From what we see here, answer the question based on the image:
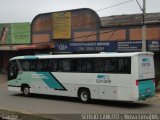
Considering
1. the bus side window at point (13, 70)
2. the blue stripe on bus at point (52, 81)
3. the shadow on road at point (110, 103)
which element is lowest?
the shadow on road at point (110, 103)

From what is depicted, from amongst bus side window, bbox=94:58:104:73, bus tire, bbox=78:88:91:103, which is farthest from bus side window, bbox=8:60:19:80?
bus side window, bbox=94:58:104:73

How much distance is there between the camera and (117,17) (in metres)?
40.7

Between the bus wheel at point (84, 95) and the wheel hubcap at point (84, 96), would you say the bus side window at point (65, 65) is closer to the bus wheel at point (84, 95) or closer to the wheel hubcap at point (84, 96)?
the bus wheel at point (84, 95)

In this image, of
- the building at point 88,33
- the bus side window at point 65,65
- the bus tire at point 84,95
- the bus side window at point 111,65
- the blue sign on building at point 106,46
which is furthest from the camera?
the building at point 88,33

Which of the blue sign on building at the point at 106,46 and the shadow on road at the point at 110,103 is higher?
the blue sign on building at the point at 106,46

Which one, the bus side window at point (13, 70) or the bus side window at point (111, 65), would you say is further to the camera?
the bus side window at point (13, 70)

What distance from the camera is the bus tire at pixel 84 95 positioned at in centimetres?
2188

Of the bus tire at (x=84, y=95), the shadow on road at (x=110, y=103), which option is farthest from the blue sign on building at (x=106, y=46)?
the bus tire at (x=84, y=95)

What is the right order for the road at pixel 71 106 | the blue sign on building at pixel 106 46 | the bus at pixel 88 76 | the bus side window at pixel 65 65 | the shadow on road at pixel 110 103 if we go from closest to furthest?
the road at pixel 71 106 < the bus at pixel 88 76 < the shadow on road at pixel 110 103 < the bus side window at pixel 65 65 < the blue sign on building at pixel 106 46

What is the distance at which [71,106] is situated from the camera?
2045 centimetres

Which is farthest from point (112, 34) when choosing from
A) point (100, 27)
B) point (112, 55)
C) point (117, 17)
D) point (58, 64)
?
point (112, 55)

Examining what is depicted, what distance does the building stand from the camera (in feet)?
106

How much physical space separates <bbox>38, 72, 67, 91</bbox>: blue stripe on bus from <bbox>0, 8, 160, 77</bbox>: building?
9.05m

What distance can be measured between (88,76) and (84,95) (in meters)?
1.16
